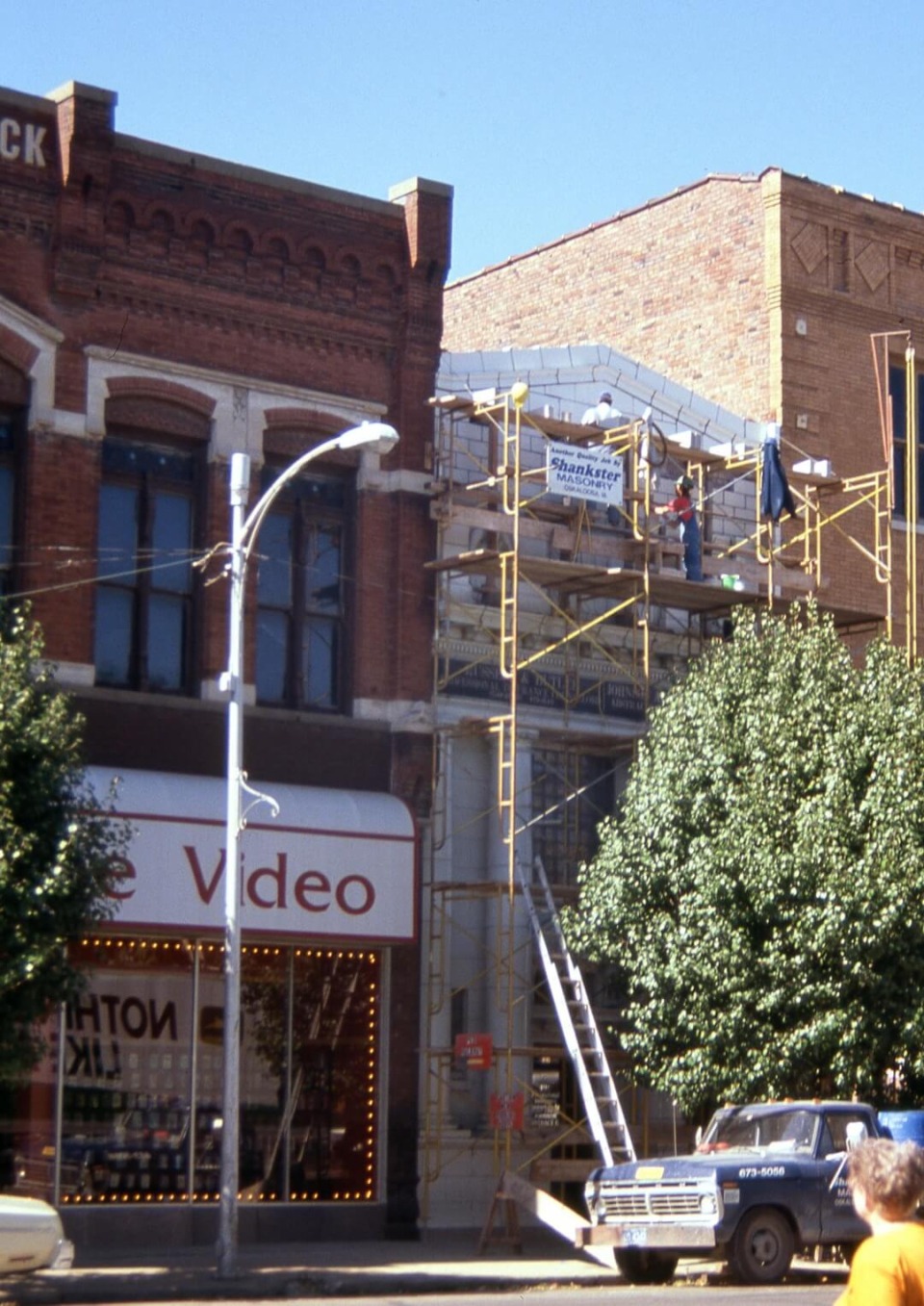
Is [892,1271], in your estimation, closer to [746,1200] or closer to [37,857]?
[37,857]

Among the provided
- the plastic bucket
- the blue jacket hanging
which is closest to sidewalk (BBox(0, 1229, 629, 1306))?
the plastic bucket

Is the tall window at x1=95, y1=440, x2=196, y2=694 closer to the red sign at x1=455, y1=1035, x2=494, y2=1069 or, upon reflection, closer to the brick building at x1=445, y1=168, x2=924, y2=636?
the red sign at x1=455, y1=1035, x2=494, y2=1069

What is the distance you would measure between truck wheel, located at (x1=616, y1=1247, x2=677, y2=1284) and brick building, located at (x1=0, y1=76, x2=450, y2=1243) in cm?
440

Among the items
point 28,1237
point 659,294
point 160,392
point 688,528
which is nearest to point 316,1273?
point 28,1237

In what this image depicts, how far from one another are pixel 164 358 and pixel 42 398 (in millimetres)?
1707

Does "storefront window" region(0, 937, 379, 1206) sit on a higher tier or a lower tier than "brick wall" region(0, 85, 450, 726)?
lower

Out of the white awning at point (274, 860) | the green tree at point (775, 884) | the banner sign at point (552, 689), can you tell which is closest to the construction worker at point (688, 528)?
the banner sign at point (552, 689)

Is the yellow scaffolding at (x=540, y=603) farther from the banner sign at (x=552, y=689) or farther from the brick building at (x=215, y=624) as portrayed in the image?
the brick building at (x=215, y=624)

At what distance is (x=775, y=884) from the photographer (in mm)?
22328

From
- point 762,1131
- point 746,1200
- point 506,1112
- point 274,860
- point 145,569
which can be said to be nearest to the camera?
point 746,1200

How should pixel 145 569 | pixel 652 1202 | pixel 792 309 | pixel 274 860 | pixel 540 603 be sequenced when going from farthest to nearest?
1. pixel 792 309
2. pixel 540 603
3. pixel 145 569
4. pixel 274 860
5. pixel 652 1202

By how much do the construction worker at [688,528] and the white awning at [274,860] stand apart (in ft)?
17.5

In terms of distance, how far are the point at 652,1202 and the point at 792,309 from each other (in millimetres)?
15792

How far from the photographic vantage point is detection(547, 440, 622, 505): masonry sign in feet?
83.6
